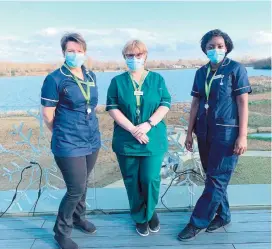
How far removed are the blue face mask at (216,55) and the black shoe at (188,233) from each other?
110 centimetres

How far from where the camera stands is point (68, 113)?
1.84m

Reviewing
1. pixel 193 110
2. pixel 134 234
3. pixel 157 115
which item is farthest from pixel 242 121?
pixel 134 234

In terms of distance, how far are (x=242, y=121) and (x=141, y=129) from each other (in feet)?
1.98

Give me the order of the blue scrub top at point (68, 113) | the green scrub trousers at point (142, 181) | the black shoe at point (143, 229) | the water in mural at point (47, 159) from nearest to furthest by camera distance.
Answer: the blue scrub top at point (68, 113), the green scrub trousers at point (142, 181), the black shoe at point (143, 229), the water in mural at point (47, 159)

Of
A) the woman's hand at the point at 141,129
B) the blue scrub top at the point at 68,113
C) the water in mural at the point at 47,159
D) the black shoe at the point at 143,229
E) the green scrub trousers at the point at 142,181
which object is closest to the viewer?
the blue scrub top at the point at 68,113

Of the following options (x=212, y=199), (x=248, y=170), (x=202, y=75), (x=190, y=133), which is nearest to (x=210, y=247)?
(x=212, y=199)

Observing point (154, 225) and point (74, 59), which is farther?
point (154, 225)

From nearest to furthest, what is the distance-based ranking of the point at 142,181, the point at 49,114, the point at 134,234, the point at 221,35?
the point at 49,114
the point at 221,35
the point at 142,181
the point at 134,234

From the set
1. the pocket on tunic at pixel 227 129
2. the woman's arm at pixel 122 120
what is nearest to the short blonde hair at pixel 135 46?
Answer: the woman's arm at pixel 122 120

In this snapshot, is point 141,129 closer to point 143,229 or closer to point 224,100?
point 224,100

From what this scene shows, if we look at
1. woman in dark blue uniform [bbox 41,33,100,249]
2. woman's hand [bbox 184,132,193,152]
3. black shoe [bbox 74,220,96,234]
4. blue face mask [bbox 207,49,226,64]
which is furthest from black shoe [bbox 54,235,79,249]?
blue face mask [bbox 207,49,226,64]

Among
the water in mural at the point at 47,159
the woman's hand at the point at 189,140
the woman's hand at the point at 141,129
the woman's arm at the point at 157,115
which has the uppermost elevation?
the woman's arm at the point at 157,115

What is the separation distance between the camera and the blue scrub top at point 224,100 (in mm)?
1859

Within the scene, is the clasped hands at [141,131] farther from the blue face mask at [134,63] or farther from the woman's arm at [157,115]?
the blue face mask at [134,63]
